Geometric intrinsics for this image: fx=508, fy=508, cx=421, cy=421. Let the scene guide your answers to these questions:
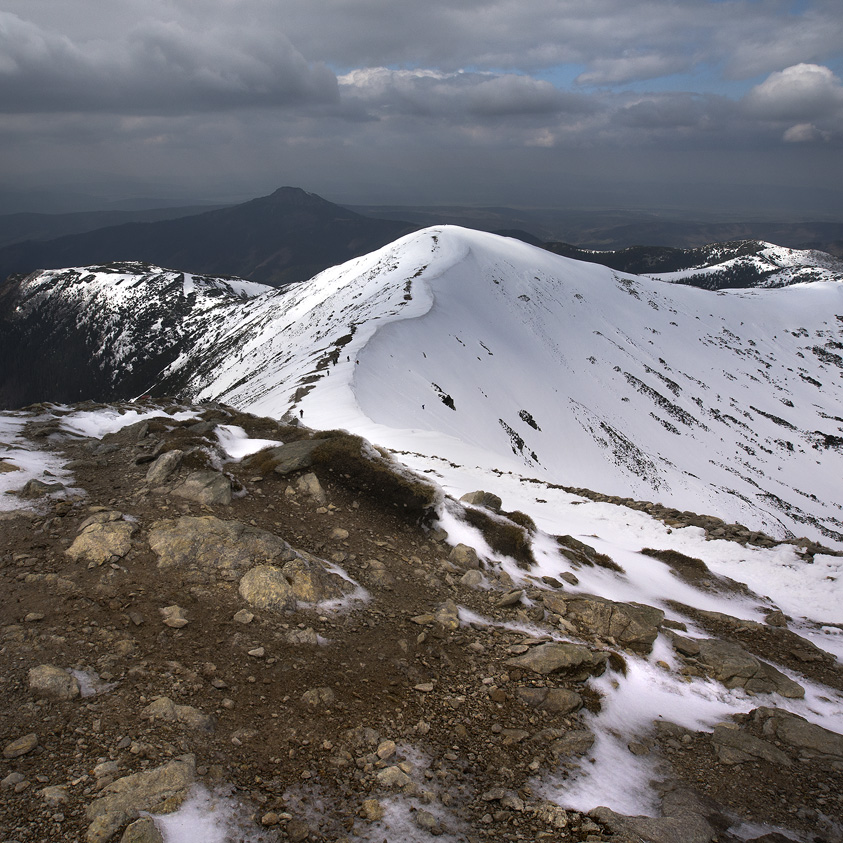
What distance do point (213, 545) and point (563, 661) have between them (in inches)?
285

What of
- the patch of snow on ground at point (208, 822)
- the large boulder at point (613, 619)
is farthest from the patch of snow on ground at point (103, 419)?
the large boulder at point (613, 619)

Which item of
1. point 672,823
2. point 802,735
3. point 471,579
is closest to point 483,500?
point 471,579

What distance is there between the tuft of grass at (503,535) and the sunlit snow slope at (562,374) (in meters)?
16.5

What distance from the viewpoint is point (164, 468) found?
13.1m

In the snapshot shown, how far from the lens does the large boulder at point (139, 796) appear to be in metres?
5.31

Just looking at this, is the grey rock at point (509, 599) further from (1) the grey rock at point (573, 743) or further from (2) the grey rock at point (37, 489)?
(2) the grey rock at point (37, 489)

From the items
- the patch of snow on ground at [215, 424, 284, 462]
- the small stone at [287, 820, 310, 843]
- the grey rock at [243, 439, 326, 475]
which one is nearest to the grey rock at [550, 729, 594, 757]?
the small stone at [287, 820, 310, 843]

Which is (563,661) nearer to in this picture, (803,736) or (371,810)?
(803,736)

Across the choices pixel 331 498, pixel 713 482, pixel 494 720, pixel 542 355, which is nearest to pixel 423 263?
pixel 542 355

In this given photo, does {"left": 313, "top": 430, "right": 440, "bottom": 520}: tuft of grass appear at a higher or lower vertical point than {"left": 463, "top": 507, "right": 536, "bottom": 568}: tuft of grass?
higher

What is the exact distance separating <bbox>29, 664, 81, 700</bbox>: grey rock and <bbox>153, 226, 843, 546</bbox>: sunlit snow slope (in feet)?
82.7

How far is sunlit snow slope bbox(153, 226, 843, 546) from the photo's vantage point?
4766 centimetres

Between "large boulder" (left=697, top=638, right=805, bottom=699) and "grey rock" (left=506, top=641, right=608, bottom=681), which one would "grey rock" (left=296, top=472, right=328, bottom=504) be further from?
"large boulder" (left=697, top=638, right=805, bottom=699)

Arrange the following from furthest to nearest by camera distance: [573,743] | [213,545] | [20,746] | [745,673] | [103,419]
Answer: [103,419] → [745,673] → [213,545] → [573,743] → [20,746]
